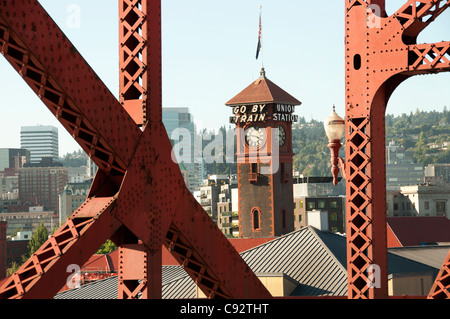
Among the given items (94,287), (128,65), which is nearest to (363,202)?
(128,65)

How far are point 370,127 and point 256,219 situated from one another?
10754 cm

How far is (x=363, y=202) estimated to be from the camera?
13.2 m

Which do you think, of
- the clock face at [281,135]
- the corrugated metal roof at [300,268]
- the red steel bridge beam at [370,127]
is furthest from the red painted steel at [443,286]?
the clock face at [281,135]

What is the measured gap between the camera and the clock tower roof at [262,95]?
391ft

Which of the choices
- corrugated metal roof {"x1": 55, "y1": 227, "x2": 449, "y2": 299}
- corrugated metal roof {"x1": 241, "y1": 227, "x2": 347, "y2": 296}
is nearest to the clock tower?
corrugated metal roof {"x1": 55, "y1": 227, "x2": 449, "y2": 299}

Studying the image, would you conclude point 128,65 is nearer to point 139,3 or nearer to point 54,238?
point 139,3

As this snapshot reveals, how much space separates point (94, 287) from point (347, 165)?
33.5 m

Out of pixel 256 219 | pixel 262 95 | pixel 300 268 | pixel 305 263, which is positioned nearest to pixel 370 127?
pixel 300 268

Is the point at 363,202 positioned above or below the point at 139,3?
below

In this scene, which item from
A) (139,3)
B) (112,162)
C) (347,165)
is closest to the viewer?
(112,162)

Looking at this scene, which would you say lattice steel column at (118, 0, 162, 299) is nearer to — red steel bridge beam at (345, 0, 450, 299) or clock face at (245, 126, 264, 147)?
red steel bridge beam at (345, 0, 450, 299)

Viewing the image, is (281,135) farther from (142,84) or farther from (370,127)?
(142,84)

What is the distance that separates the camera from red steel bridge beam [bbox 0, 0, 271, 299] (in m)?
10.1

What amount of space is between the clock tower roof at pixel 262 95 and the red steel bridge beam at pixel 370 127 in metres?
105
